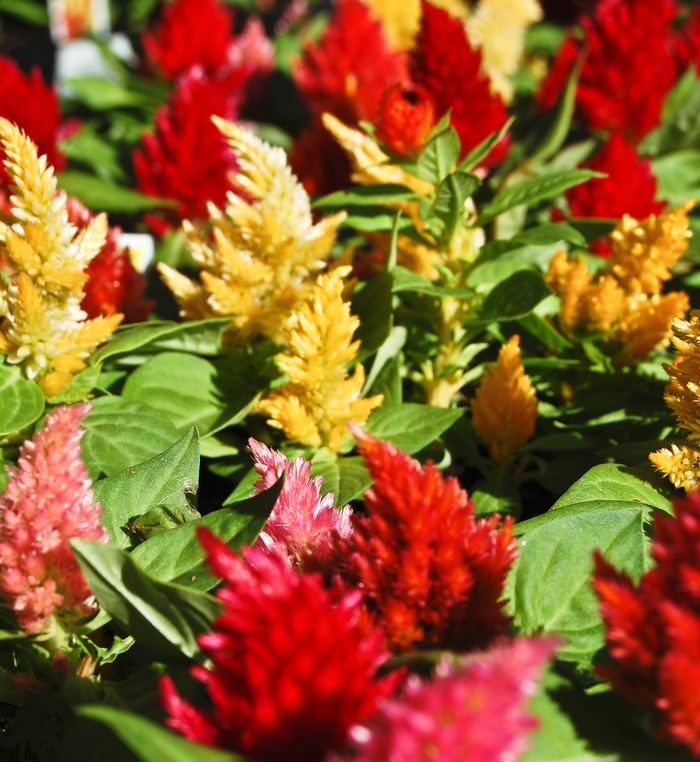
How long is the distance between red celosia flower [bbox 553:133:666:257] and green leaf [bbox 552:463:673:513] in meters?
0.67

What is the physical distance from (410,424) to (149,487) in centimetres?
39

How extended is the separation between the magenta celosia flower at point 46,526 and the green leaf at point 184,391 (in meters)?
0.46

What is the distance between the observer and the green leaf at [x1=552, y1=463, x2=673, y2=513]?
1058 mm

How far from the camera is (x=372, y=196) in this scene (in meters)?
1.42

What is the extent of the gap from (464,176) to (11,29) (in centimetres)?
389

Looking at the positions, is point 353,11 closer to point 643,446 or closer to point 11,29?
point 643,446

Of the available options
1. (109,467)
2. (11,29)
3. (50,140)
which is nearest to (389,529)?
(109,467)

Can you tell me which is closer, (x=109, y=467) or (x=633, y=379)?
(x=109, y=467)

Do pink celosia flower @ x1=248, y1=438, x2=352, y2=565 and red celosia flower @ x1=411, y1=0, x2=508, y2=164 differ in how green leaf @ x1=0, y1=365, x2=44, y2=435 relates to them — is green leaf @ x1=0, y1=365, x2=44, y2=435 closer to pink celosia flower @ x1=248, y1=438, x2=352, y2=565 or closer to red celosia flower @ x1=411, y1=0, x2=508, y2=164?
pink celosia flower @ x1=248, y1=438, x2=352, y2=565

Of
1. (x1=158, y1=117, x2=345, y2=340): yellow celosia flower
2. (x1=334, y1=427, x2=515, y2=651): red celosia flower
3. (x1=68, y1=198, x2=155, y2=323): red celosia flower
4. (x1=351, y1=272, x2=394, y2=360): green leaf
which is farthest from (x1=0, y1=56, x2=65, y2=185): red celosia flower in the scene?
(x1=334, y1=427, x2=515, y2=651): red celosia flower

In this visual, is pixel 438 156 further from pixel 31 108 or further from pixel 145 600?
pixel 31 108

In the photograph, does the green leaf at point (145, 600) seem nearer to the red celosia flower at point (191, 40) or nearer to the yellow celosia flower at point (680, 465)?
the yellow celosia flower at point (680, 465)

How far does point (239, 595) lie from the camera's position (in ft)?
2.19

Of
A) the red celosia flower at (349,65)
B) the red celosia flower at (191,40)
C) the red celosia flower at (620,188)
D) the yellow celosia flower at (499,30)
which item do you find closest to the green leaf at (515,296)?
Result: the red celosia flower at (620,188)
